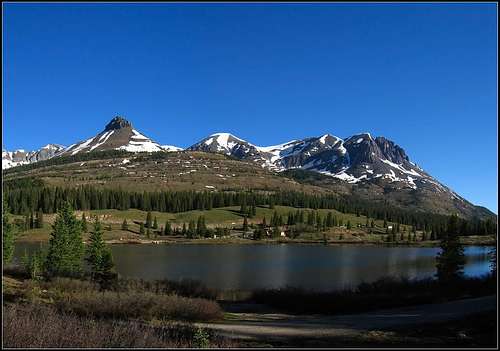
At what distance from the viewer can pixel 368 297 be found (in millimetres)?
33938

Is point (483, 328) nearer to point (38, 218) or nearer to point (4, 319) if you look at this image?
point (4, 319)

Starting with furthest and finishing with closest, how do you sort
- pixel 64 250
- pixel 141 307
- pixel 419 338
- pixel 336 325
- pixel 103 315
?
pixel 64 250 → pixel 141 307 → pixel 103 315 → pixel 336 325 → pixel 419 338

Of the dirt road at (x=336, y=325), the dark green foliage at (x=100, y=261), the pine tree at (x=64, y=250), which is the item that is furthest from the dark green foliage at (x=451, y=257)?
the pine tree at (x=64, y=250)

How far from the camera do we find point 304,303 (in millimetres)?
34000

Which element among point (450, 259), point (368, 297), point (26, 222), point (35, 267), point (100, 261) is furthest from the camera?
point (26, 222)

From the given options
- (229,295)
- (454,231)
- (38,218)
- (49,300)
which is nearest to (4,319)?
(49,300)

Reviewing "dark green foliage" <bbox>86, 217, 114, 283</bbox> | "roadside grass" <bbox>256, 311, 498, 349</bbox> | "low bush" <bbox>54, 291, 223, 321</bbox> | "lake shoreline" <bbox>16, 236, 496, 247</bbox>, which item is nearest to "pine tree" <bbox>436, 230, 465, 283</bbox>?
"roadside grass" <bbox>256, 311, 498, 349</bbox>

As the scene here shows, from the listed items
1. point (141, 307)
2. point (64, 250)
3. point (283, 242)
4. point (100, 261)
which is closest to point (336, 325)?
point (141, 307)

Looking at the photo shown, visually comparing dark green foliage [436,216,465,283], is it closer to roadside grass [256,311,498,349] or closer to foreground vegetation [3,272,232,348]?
foreground vegetation [3,272,232,348]

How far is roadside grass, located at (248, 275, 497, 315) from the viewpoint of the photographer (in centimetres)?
3139

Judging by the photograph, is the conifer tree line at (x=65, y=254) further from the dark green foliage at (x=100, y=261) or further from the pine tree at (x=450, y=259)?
the pine tree at (x=450, y=259)

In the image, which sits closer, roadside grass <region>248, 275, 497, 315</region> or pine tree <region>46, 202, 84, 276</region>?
roadside grass <region>248, 275, 497, 315</region>

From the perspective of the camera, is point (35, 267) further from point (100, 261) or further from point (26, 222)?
point (26, 222)

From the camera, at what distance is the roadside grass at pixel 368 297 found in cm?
3139
